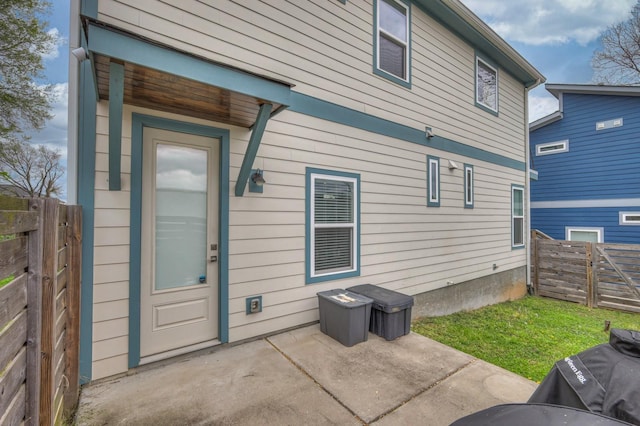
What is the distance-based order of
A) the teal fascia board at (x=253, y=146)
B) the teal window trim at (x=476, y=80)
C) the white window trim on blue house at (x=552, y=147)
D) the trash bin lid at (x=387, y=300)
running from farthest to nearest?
the white window trim on blue house at (x=552, y=147)
the teal window trim at (x=476, y=80)
the trash bin lid at (x=387, y=300)
the teal fascia board at (x=253, y=146)

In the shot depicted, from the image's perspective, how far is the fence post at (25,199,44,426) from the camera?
1291mm

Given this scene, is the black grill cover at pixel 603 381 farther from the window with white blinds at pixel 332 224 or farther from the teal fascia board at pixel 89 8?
the teal fascia board at pixel 89 8

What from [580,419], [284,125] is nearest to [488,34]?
[284,125]

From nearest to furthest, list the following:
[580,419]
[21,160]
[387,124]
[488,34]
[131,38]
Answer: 1. [580,419]
2. [131,38]
3. [21,160]
4. [387,124]
5. [488,34]

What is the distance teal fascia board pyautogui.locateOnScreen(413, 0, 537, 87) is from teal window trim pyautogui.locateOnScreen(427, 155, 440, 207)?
283cm

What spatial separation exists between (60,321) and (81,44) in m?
2.30

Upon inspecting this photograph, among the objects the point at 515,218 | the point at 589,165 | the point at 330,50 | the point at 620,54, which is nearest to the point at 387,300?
the point at 330,50

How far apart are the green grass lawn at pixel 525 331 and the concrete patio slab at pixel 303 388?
1076mm

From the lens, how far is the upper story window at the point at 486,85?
695 cm

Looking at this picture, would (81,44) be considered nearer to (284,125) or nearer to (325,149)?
(284,125)

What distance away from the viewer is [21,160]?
3732 mm

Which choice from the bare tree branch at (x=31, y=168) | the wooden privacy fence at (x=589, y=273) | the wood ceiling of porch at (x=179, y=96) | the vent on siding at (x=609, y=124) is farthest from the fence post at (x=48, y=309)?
the vent on siding at (x=609, y=124)

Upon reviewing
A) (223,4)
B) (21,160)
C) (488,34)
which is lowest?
(21,160)

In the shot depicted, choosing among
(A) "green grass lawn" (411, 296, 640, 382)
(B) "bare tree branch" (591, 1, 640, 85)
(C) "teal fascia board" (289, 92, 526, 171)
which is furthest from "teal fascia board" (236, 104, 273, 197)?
(B) "bare tree branch" (591, 1, 640, 85)
